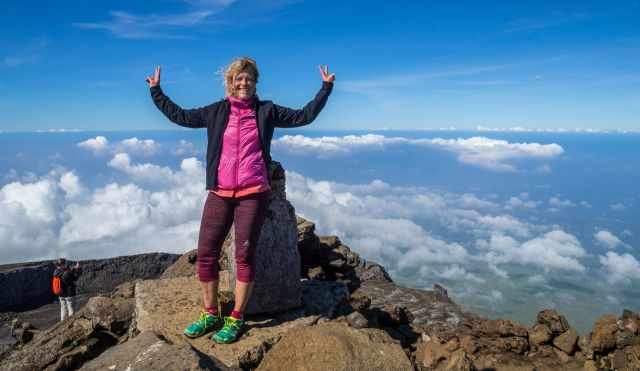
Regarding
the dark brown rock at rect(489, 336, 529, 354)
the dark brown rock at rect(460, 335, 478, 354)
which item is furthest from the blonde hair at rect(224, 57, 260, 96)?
the dark brown rock at rect(489, 336, 529, 354)

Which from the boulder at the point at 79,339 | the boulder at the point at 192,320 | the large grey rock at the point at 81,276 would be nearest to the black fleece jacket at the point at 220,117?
the boulder at the point at 192,320

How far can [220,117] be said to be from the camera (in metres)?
5.66

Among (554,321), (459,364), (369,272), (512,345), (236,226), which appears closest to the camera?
(236,226)

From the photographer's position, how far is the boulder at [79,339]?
253 inches

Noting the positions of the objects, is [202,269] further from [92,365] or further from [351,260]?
[351,260]

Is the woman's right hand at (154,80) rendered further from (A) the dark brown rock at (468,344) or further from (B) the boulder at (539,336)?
(B) the boulder at (539,336)

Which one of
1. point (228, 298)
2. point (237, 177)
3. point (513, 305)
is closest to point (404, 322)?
point (228, 298)

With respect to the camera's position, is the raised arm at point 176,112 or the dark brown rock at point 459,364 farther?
the dark brown rock at point 459,364

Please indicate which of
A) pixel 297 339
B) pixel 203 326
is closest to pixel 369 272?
pixel 203 326

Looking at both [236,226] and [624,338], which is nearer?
[236,226]

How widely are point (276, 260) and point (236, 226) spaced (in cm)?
204

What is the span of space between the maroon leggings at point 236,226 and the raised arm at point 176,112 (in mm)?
969

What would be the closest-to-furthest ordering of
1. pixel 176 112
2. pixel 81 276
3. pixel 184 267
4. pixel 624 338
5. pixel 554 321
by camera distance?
1. pixel 176 112
2. pixel 624 338
3. pixel 554 321
4. pixel 184 267
5. pixel 81 276

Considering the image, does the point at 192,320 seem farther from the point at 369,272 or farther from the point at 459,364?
the point at 369,272
